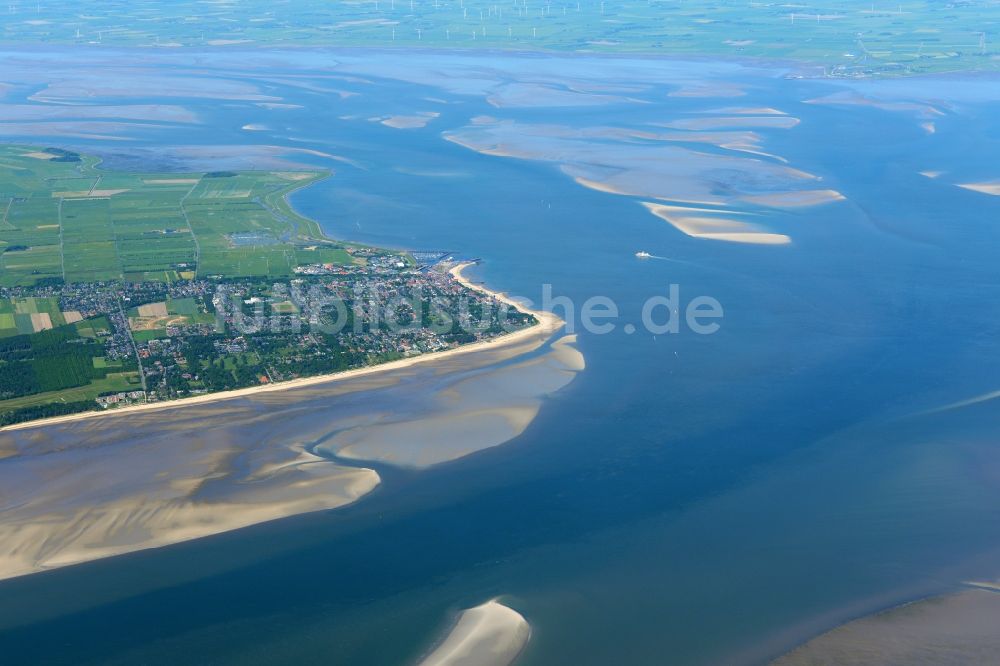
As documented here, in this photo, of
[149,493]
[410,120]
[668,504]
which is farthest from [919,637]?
[410,120]

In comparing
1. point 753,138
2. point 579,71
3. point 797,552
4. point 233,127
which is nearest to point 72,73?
point 233,127

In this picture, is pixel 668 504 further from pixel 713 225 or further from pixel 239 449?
pixel 713 225

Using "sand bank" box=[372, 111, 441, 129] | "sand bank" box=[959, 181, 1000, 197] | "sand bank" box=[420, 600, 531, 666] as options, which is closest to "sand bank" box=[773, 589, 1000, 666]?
"sand bank" box=[420, 600, 531, 666]

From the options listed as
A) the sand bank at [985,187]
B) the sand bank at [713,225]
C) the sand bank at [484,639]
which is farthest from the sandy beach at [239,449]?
the sand bank at [985,187]

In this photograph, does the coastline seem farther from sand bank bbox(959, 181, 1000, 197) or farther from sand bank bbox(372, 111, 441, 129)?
sand bank bbox(372, 111, 441, 129)

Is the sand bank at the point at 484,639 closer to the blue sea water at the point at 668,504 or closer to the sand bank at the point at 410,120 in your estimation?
the blue sea water at the point at 668,504

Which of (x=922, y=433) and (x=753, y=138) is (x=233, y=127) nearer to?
(x=753, y=138)

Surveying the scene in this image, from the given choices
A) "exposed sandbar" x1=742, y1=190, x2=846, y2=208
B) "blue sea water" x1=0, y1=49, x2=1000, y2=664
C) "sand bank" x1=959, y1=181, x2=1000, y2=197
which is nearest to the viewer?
"blue sea water" x1=0, y1=49, x2=1000, y2=664

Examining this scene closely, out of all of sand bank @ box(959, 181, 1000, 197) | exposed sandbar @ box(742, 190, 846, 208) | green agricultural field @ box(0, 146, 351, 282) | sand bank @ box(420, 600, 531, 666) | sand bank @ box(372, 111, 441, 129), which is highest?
sand bank @ box(372, 111, 441, 129)
